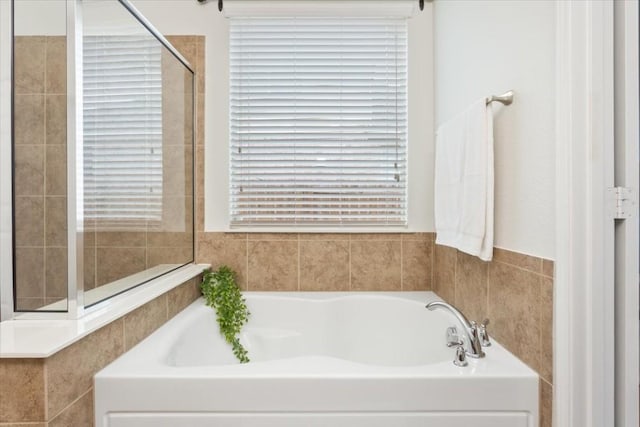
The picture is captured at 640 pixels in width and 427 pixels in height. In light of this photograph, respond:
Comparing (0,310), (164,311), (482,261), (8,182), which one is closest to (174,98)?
(8,182)

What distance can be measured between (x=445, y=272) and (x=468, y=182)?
0.65 metres

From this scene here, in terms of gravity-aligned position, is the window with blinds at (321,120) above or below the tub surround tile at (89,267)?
above

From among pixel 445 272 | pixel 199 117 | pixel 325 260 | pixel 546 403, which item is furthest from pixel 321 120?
pixel 546 403

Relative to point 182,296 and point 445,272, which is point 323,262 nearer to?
point 445,272

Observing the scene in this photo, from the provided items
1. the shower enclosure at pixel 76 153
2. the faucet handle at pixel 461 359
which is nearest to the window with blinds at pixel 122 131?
the shower enclosure at pixel 76 153

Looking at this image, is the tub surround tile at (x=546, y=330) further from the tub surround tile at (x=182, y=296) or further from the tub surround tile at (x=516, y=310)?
the tub surround tile at (x=182, y=296)

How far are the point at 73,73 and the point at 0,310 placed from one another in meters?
0.82

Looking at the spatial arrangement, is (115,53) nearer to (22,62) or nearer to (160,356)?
(22,62)

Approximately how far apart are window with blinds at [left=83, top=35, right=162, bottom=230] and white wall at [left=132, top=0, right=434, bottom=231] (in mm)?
398

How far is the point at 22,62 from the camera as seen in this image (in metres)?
1.24

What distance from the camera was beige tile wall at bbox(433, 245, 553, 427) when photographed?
41.3 inches

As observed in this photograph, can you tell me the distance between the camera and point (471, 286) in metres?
1.58

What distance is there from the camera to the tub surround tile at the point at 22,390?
2.90ft

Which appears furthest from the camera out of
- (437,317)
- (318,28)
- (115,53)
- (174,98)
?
(318,28)
